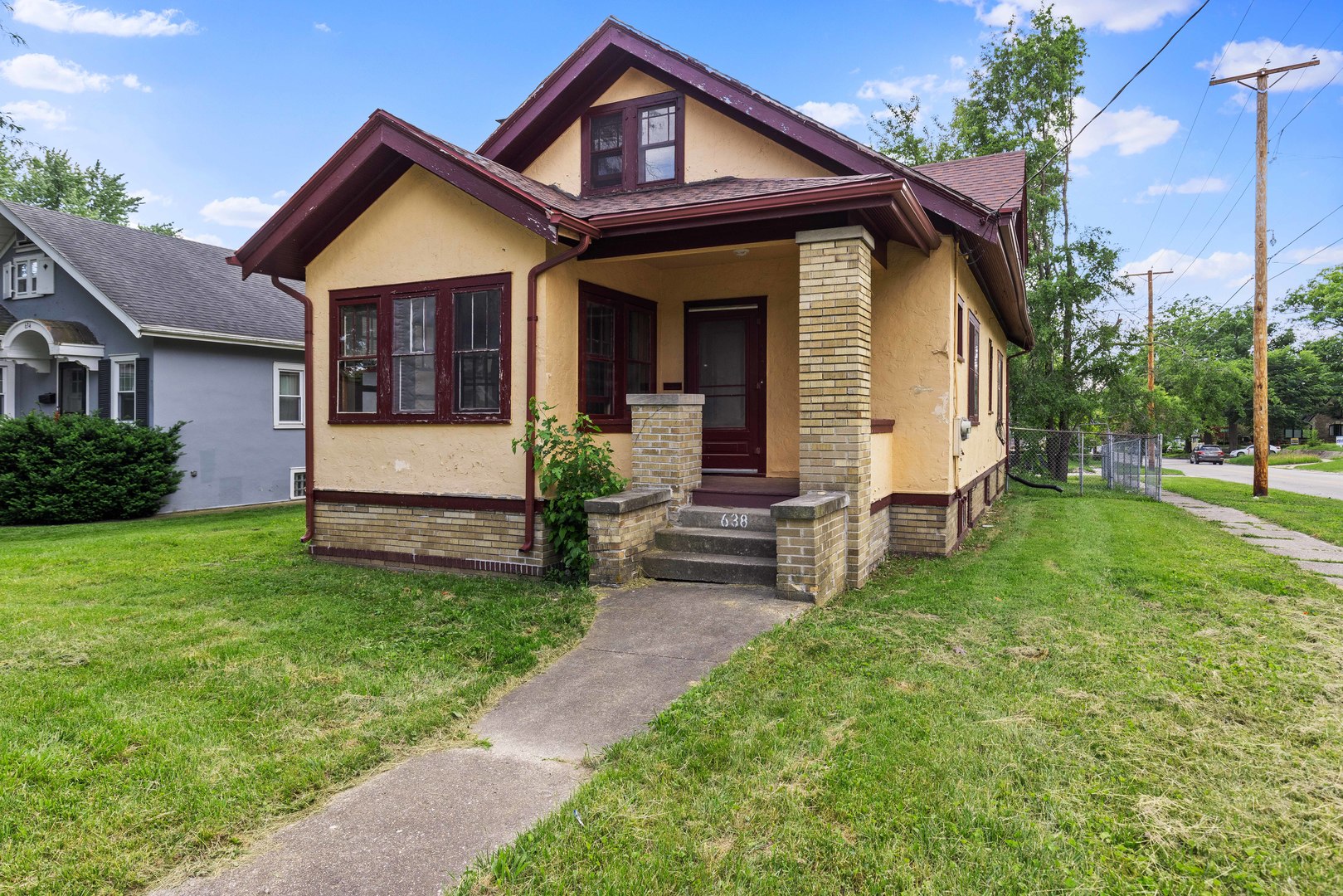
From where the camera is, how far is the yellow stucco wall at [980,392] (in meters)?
8.76

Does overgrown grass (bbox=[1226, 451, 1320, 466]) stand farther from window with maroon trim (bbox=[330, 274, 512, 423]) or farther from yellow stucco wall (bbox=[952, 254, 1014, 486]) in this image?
window with maroon trim (bbox=[330, 274, 512, 423])

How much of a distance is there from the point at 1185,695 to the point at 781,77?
24790 millimetres

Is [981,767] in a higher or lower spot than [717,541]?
lower

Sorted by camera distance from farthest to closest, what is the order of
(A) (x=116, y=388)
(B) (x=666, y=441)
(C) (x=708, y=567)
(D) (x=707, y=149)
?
(A) (x=116, y=388)
(D) (x=707, y=149)
(B) (x=666, y=441)
(C) (x=708, y=567)

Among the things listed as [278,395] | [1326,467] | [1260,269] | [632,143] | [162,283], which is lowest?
[1326,467]

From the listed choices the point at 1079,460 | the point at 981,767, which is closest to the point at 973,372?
the point at 981,767

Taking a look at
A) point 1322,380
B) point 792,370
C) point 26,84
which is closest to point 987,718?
point 792,370

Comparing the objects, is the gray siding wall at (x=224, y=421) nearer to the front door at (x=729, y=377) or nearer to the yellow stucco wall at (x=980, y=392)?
the front door at (x=729, y=377)

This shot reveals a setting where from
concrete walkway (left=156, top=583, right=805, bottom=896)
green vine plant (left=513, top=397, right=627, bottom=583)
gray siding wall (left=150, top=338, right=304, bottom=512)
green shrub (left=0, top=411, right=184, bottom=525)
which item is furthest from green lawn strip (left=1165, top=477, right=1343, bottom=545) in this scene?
green shrub (left=0, top=411, right=184, bottom=525)

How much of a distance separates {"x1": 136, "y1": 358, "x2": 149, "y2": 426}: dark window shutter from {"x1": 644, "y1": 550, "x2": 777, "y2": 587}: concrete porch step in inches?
452

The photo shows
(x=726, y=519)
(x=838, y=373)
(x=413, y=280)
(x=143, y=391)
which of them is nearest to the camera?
(x=838, y=373)

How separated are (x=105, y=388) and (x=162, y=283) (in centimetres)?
239

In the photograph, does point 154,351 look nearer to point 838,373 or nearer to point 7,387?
point 7,387

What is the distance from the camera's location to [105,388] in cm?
1398
